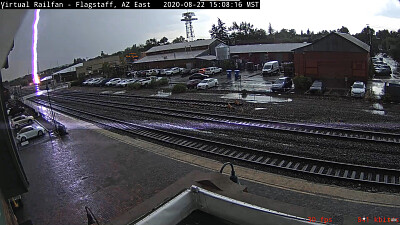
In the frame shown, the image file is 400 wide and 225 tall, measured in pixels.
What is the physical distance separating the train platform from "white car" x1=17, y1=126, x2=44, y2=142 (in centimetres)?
232

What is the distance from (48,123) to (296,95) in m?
16.8

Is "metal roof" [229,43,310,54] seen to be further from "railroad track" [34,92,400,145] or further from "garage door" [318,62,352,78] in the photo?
"railroad track" [34,92,400,145]

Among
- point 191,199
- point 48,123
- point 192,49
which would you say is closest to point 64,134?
point 48,123

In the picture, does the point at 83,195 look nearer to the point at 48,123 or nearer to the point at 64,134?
the point at 64,134

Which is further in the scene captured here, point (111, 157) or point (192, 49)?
point (192, 49)

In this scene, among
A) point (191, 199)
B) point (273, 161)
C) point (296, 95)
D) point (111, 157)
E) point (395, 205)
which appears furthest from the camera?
point (296, 95)

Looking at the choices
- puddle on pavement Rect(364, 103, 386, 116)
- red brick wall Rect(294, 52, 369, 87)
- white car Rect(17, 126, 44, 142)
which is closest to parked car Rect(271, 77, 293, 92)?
red brick wall Rect(294, 52, 369, 87)

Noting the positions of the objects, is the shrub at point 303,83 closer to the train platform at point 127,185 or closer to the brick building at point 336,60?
the brick building at point 336,60

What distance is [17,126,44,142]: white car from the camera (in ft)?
50.3

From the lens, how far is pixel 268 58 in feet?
134

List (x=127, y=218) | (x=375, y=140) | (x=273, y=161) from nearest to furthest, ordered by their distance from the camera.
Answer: (x=127, y=218) < (x=273, y=161) < (x=375, y=140)

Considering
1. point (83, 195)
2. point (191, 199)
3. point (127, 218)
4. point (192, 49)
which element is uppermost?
point (192, 49)

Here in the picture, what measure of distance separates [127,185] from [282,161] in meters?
4.68

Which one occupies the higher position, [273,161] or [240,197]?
[240,197]
